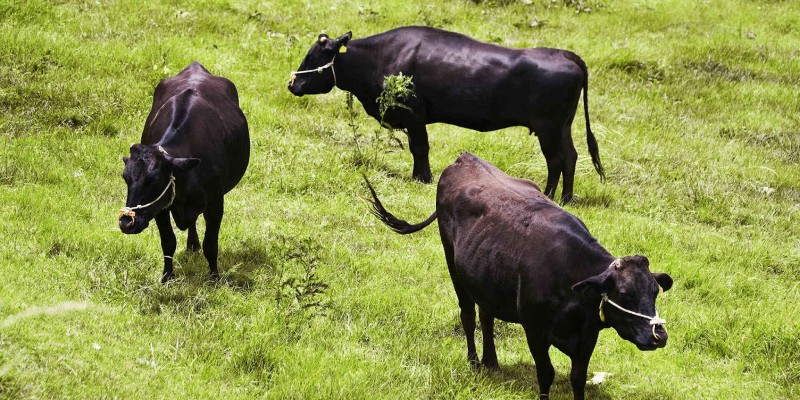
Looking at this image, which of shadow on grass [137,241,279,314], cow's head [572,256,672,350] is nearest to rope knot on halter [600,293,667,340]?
cow's head [572,256,672,350]

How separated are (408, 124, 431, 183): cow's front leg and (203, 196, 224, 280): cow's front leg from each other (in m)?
3.85

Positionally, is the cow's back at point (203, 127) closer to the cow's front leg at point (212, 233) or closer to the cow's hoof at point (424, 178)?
the cow's front leg at point (212, 233)

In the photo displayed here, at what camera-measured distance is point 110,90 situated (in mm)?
12539

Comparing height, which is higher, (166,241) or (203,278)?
(166,241)

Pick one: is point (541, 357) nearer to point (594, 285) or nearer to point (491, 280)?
point (491, 280)

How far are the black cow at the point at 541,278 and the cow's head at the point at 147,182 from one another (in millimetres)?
2175

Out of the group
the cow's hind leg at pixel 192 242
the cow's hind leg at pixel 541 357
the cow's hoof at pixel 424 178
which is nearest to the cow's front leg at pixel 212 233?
the cow's hind leg at pixel 192 242

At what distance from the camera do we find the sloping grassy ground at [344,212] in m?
6.61

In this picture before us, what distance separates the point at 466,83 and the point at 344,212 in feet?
7.75

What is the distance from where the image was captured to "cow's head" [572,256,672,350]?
5.58 meters

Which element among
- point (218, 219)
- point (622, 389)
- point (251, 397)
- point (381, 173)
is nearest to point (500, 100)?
point (381, 173)

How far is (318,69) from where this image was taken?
486 inches

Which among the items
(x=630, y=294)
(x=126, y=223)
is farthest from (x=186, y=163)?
(x=630, y=294)

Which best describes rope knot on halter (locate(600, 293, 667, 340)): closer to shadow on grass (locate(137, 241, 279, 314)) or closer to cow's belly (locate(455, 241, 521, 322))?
cow's belly (locate(455, 241, 521, 322))
